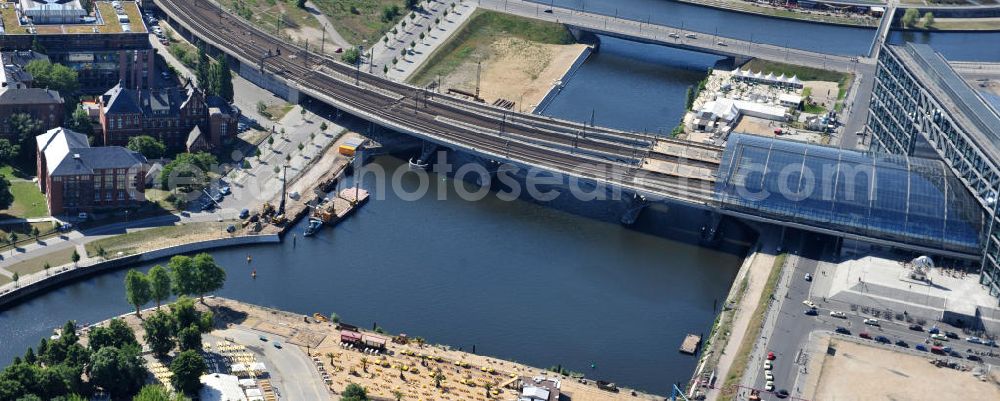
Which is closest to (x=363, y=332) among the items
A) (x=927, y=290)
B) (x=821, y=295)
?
(x=821, y=295)

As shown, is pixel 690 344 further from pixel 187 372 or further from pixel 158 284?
pixel 158 284

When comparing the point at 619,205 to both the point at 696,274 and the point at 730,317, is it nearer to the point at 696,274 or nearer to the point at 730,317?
the point at 696,274

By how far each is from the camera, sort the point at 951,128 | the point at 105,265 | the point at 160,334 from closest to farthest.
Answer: the point at 160,334
the point at 105,265
the point at 951,128

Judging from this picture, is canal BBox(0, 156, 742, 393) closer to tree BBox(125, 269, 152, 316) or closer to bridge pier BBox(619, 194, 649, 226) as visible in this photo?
bridge pier BBox(619, 194, 649, 226)

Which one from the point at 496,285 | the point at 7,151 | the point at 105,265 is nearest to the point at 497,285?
the point at 496,285

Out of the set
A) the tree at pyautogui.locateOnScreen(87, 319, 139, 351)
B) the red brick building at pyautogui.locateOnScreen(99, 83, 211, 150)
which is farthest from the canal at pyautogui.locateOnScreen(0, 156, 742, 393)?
the red brick building at pyautogui.locateOnScreen(99, 83, 211, 150)

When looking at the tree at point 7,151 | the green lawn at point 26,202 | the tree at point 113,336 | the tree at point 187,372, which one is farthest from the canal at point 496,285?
the tree at point 7,151
